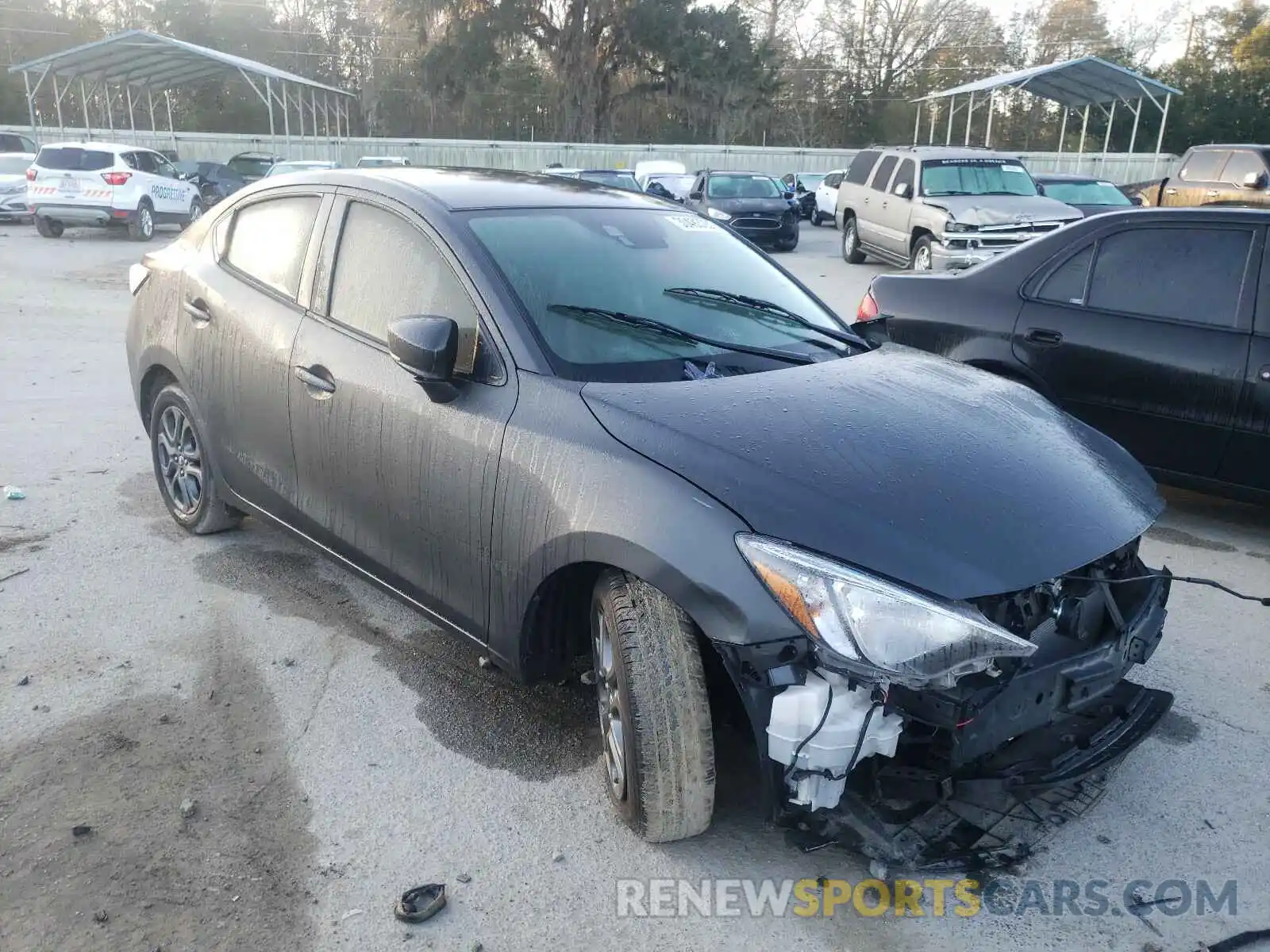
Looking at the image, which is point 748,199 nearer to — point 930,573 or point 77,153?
point 77,153

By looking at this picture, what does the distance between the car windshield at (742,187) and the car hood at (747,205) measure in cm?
31

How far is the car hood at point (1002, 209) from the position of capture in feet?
47.4

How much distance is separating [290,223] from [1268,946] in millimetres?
3968

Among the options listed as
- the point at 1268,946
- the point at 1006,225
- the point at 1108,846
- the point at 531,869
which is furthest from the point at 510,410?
the point at 1006,225

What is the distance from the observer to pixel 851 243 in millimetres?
19000

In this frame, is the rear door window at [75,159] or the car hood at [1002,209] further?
the rear door window at [75,159]

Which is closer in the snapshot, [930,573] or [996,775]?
[930,573]

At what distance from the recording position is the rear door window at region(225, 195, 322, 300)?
410 centimetres

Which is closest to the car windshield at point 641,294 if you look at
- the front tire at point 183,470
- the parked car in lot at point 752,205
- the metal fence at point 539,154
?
the front tire at point 183,470

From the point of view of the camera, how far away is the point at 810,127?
53531mm

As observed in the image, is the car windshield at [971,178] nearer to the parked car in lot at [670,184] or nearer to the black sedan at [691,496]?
the parked car in lot at [670,184]

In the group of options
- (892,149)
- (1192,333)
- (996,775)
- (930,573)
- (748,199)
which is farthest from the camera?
(748,199)

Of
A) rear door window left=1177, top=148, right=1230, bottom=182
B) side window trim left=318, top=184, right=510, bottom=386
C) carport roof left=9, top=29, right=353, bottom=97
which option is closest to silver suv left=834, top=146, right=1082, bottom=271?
rear door window left=1177, top=148, right=1230, bottom=182

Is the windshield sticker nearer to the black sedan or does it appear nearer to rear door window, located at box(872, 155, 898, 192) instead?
the black sedan
